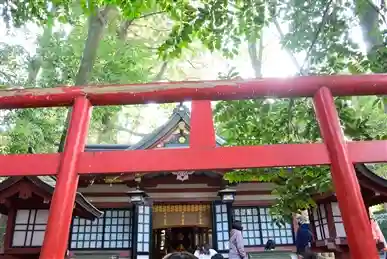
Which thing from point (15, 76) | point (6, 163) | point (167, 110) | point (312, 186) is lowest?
point (6, 163)

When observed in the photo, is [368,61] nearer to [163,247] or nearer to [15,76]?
[15,76]

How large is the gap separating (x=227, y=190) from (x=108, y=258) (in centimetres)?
356

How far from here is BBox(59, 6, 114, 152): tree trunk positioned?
771 cm

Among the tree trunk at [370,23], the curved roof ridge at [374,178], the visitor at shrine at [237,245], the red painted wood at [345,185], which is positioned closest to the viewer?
the red painted wood at [345,185]

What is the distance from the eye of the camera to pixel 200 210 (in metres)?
10.4

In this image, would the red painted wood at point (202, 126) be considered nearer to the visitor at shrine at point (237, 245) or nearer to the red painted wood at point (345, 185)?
the red painted wood at point (345, 185)

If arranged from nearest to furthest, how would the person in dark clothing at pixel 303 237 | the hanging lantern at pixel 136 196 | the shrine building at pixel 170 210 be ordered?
the person in dark clothing at pixel 303 237
the shrine building at pixel 170 210
the hanging lantern at pixel 136 196

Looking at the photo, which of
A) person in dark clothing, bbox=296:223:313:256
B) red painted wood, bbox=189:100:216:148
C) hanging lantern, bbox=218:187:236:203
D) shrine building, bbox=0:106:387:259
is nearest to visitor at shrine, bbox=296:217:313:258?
person in dark clothing, bbox=296:223:313:256

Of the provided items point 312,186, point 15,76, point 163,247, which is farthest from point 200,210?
point 312,186

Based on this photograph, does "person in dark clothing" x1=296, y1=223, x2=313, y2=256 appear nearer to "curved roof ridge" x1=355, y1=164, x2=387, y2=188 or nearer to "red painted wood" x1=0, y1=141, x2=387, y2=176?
"curved roof ridge" x1=355, y1=164, x2=387, y2=188

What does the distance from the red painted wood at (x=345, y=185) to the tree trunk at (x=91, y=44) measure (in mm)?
6304

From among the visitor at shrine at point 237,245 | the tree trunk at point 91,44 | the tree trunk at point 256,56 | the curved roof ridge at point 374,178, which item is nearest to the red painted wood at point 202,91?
the tree trunk at point 91,44

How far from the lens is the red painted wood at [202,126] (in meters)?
2.12

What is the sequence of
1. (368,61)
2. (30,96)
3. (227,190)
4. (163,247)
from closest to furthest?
(30,96)
(368,61)
(227,190)
(163,247)
